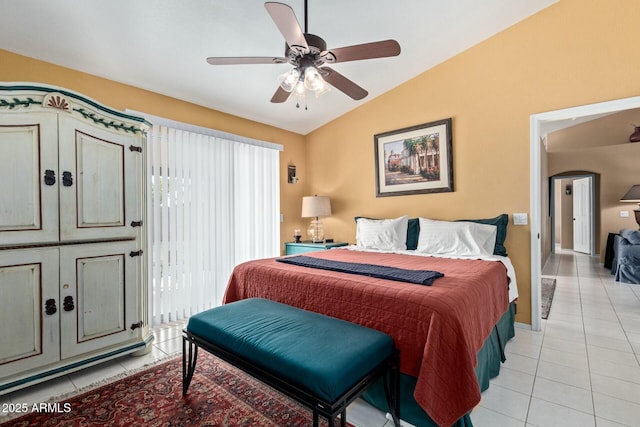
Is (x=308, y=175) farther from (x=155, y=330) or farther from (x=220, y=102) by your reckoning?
(x=155, y=330)

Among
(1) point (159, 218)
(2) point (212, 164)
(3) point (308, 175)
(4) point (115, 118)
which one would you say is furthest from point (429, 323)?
(3) point (308, 175)

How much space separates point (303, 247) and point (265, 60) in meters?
2.69

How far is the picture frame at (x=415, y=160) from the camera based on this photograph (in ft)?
11.5

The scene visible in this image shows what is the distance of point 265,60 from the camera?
2066mm

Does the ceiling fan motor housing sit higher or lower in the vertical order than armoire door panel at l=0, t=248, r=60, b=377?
higher

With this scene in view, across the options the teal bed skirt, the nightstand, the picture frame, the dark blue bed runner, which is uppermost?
the picture frame

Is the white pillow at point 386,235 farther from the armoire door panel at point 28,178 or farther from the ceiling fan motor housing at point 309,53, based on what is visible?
the armoire door panel at point 28,178

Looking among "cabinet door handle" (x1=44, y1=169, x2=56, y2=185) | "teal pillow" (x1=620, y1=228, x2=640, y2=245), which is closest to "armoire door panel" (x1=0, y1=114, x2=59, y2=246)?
"cabinet door handle" (x1=44, y1=169, x2=56, y2=185)

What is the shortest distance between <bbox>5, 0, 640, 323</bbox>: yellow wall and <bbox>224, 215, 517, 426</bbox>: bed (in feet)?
1.42

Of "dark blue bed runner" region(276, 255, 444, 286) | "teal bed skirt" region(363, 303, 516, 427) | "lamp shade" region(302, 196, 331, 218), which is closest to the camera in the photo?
"teal bed skirt" region(363, 303, 516, 427)

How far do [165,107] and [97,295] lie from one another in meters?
2.09

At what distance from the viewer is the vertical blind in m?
3.17

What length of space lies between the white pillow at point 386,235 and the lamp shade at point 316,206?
2.72ft

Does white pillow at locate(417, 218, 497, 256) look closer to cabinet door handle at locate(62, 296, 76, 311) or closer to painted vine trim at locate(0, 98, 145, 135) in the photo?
painted vine trim at locate(0, 98, 145, 135)
